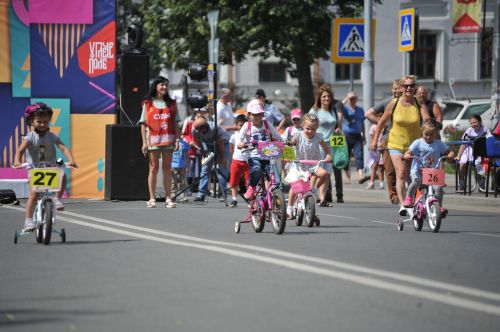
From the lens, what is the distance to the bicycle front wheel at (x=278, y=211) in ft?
45.2

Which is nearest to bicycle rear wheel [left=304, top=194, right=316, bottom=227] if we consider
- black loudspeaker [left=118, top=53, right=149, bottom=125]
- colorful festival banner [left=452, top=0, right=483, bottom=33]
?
black loudspeaker [left=118, top=53, right=149, bottom=125]

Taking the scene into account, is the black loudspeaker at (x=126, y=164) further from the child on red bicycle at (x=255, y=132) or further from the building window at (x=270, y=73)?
the building window at (x=270, y=73)

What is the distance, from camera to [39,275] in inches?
408

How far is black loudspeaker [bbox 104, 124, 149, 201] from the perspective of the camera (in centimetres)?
2108

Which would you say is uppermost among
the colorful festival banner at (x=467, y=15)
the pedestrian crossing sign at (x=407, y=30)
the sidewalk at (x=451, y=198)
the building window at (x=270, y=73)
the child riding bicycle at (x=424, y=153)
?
the colorful festival banner at (x=467, y=15)

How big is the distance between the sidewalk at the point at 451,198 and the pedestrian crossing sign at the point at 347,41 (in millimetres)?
2357

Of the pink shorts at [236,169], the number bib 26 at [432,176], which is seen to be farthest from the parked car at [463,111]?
the number bib 26 at [432,176]

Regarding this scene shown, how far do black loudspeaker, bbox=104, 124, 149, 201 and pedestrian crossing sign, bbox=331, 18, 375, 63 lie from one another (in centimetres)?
547

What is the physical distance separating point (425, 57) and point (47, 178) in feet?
162

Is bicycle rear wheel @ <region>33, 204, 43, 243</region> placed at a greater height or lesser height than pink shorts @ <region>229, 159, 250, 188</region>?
lesser

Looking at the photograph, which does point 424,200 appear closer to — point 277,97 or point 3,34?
point 3,34

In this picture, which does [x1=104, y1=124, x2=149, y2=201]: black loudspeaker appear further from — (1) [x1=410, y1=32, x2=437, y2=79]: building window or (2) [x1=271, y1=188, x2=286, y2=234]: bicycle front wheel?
(1) [x1=410, y1=32, x2=437, y2=79]: building window

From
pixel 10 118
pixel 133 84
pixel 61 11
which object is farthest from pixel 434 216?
pixel 10 118

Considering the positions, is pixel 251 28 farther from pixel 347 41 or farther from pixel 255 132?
pixel 255 132
